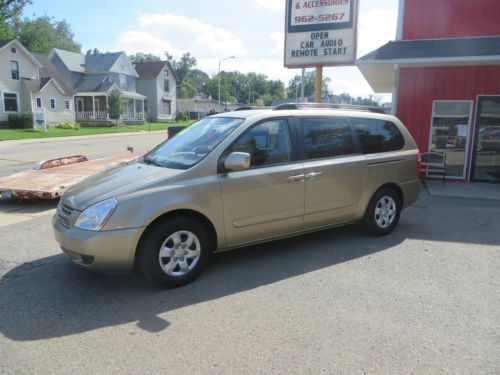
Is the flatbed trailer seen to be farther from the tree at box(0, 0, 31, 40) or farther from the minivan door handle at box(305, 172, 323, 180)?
the tree at box(0, 0, 31, 40)

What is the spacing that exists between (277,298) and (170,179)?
61.4 inches

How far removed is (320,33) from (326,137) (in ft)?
24.2

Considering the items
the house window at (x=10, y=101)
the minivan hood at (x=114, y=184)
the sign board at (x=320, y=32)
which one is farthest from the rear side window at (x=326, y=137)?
the house window at (x=10, y=101)

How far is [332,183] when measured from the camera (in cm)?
509

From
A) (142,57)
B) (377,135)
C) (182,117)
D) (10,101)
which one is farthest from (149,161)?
(142,57)

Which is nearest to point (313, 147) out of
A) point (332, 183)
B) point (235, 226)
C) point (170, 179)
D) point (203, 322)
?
point (332, 183)

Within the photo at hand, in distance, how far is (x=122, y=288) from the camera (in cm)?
407

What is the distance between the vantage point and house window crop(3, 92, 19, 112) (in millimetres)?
34062

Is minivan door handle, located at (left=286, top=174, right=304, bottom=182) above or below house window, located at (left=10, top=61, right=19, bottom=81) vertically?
below

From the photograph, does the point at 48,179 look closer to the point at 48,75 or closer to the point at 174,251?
the point at 174,251

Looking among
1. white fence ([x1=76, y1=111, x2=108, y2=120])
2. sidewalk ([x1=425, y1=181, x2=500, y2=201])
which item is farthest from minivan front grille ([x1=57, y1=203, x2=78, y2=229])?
Result: white fence ([x1=76, y1=111, x2=108, y2=120])

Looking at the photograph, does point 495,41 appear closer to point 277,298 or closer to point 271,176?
point 271,176

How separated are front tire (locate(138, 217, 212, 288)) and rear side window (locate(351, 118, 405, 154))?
8.77 feet

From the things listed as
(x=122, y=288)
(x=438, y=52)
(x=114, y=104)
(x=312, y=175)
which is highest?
(x=438, y=52)
